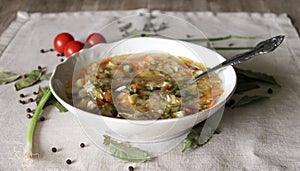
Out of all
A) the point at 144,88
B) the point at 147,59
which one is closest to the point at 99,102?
the point at 144,88

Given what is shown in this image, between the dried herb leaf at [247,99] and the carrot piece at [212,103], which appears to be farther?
the dried herb leaf at [247,99]

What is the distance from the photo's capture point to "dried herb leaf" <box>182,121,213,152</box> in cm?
151

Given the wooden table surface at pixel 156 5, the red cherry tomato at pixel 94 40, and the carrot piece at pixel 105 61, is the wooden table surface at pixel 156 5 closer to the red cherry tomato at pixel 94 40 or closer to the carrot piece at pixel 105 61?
the red cherry tomato at pixel 94 40

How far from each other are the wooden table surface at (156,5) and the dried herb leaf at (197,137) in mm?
1303

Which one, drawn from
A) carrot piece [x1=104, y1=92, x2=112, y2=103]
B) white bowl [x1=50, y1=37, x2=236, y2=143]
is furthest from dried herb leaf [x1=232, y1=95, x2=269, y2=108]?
carrot piece [x1=104, y1=92, x2=112, y2=103]

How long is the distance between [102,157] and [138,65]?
434 millimetres

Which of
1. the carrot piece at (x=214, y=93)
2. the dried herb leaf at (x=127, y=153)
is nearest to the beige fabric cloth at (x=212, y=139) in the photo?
the dried herb leaf at (x=127, y=153)

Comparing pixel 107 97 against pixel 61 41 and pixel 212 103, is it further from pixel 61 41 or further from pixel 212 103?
pixel 61 41

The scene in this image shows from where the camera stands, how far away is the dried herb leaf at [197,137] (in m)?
1.51

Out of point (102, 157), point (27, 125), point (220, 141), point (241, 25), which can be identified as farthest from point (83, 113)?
point (241, 25)

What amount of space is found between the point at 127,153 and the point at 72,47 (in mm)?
791

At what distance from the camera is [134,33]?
231 centimetres

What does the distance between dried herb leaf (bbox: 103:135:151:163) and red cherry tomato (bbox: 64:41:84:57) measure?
729mm

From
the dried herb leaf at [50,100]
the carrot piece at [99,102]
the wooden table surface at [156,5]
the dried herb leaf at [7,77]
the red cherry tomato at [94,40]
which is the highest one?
the carrot piece at [99,102]
